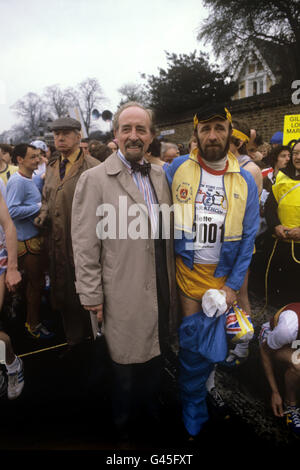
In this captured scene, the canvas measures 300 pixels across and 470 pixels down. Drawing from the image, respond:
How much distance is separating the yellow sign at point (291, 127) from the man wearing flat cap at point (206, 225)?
331 cm

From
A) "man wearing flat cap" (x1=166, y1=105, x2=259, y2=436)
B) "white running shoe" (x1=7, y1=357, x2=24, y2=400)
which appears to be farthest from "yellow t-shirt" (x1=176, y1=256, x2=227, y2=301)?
"white running shoe" (x1=7, y1=357, x2=24, y2=400)

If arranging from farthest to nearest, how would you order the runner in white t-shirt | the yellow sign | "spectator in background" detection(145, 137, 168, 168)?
the yellow sign, "spectator in background" detection(145, 137, 168, 168), the runner in white t-shirt

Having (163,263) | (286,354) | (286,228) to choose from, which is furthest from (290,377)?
(163,263)

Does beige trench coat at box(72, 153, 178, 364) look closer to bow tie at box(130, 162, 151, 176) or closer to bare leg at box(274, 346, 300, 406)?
bow tie at box(130, 162, 151, 176)

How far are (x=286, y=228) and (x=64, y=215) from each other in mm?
1951

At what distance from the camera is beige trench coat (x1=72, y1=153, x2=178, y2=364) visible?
1.73m

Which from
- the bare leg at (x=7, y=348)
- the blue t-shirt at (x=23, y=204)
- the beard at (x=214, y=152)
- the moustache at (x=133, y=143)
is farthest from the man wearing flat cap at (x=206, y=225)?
the blue t-shirt at (x=23, y=204)

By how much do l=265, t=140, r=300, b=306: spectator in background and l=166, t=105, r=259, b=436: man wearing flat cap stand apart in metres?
0.78

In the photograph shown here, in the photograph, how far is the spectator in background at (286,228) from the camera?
101 inches

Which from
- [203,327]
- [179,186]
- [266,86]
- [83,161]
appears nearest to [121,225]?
[179,186]

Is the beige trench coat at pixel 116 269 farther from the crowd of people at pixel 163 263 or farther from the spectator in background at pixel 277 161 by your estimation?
the spectator in background at pixel 277 161

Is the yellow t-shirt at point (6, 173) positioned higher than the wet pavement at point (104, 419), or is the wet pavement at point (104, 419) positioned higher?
the yellow t-shirt at point (6, 173)

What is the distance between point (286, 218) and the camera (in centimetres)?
265
